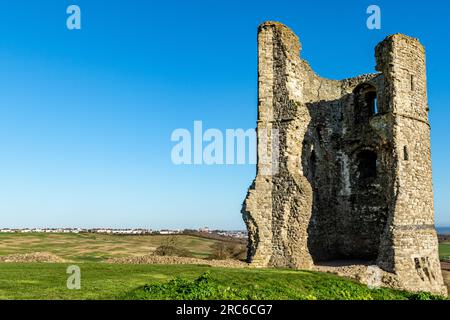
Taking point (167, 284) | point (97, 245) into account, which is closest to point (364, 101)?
point (167, 284)

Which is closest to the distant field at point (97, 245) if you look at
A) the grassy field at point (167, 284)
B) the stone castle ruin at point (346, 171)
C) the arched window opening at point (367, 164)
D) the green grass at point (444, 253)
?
the stone castle ruin at point (346, 171)

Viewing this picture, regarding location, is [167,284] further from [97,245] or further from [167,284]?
[97,245]

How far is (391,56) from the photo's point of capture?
19.6 meters

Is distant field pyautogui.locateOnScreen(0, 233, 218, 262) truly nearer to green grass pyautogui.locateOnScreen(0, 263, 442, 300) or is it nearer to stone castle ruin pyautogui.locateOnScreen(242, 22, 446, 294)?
stone castle ruin pyautogui.locateOnScreen(242, 22, 446, 294)

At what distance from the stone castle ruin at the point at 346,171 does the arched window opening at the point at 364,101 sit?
5 centimetres

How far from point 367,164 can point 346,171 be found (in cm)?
109

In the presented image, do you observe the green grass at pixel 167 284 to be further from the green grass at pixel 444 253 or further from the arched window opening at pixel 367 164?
the green grass at pixel 444 253

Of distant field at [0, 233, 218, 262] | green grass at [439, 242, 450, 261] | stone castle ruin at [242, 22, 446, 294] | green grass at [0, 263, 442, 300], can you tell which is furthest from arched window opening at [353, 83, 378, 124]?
green grass at [439, 242, 450, 261]

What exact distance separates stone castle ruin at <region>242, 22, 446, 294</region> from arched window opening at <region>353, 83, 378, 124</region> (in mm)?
54

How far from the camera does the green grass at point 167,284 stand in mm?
9984

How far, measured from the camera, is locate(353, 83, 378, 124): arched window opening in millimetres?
23466

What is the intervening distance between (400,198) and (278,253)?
5.57 metres
